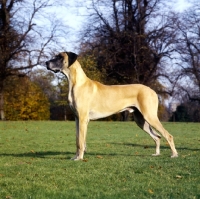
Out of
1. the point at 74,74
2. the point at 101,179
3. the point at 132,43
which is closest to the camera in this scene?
the point at 101,179

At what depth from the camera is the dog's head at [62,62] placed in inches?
348

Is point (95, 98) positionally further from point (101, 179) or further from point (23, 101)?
point (23, 101)

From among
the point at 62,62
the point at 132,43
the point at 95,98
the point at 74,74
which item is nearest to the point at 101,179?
the point at 95,98

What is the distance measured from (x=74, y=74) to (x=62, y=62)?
1.28 ft

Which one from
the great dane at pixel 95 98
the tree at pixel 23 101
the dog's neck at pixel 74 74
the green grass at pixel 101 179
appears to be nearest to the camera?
the green grass at pixel 101 179

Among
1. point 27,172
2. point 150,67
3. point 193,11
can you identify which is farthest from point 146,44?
point 27,172

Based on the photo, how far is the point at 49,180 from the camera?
228 inches

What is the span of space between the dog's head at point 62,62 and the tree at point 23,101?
2931 centimetres

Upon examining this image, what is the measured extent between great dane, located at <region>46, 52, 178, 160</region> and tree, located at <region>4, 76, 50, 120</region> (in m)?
29.4

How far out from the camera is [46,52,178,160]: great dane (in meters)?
8.66

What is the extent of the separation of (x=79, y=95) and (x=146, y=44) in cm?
3361

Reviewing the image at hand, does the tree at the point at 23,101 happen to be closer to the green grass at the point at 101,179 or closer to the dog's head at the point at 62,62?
the dog's head at the point at 62,62

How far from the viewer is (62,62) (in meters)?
8.84

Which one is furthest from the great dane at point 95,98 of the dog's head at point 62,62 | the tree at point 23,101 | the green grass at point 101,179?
the tree at point 23,101
